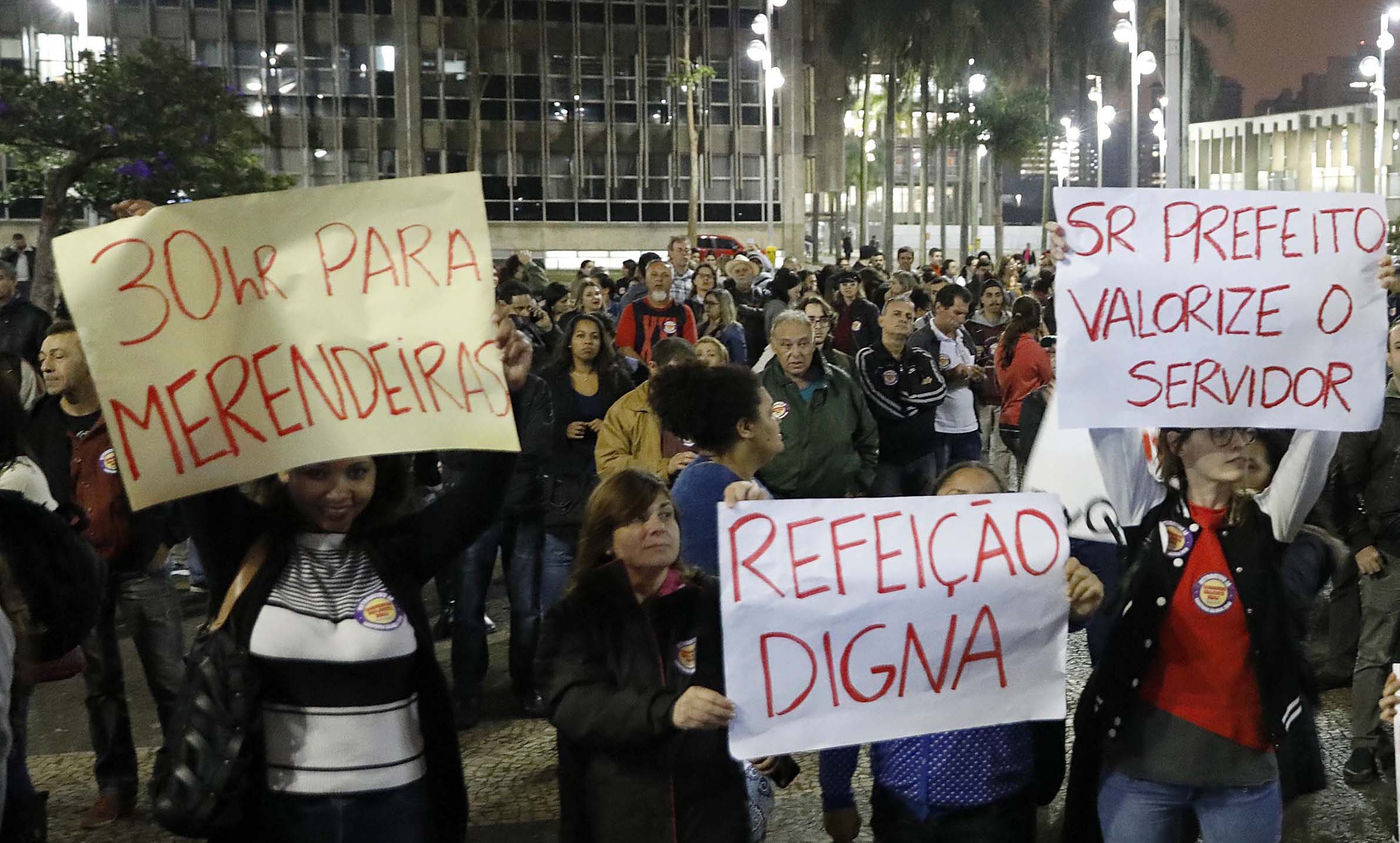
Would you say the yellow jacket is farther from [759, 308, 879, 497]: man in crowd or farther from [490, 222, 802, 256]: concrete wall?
[490, 222, 802, 256]: concrete wall

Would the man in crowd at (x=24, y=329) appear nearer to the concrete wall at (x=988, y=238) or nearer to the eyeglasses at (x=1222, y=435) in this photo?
the eyeglasses at (x=1222, y=435)

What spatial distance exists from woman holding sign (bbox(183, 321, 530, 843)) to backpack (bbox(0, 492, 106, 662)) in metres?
0.28

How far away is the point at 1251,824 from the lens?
135 inches

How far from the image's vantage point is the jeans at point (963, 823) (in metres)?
3.43

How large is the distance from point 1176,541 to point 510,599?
429 cm

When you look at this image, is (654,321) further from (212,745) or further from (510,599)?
(212,745)

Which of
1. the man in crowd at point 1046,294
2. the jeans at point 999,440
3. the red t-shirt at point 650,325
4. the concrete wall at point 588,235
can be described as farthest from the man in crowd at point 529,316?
the concrete wall at point 588,235

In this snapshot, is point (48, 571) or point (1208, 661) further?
point (1208, 661)

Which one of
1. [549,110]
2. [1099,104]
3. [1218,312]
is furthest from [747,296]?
[549,110]

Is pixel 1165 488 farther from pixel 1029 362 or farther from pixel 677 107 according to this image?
pixel 677 107

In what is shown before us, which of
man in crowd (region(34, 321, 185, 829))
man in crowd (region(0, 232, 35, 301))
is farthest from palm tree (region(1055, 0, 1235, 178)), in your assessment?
man in crowd (region(34, 321, 185, 829))

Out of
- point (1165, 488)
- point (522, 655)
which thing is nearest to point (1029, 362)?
point (522, 655)

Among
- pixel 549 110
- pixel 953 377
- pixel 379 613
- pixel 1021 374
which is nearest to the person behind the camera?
pixel 379 613

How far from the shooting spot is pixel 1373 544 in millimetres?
5871
